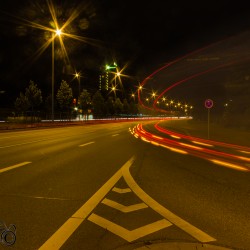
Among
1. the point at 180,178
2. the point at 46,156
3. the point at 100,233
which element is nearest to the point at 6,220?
the point at 100,233

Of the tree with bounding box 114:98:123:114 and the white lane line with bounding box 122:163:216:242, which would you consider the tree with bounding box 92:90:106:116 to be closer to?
the tree with bounding box 114:98:123:114

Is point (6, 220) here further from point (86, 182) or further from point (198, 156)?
point (198, 156)

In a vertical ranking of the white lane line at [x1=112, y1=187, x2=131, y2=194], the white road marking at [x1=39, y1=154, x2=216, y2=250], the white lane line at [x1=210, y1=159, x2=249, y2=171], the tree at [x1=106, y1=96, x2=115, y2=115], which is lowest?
the white lane line at [x1=210, y1=159, x2=249, y2=171]

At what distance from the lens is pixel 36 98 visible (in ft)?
189

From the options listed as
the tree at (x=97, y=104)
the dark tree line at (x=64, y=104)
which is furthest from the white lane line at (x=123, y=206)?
the tree at (x=97, y=104)

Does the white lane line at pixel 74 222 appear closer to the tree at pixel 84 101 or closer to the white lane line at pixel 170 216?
the white lane line at pixel 170 216

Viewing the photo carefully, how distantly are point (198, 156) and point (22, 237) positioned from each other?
10.5 metres

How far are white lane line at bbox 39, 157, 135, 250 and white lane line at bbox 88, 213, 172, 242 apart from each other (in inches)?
8.9

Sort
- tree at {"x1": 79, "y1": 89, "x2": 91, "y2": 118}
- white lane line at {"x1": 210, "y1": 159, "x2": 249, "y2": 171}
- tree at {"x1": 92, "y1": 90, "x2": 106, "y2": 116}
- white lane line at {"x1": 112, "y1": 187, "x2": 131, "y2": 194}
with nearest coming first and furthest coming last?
white lane line at {"x1": 112, "y1": 187, "x2": 131, "y2": 194}
white lane line at {"x1": 210, "y1": 159, "x2": 249, "y2": 171}
tree at {"x1": 79, "y1": 89, "x2": 91, "y2": 118}
tree at {"x1": 92, "y1": 90, "x2": 106, "y2": 116}

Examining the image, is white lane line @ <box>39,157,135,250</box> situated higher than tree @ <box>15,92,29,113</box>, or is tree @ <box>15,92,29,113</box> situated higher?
tree @ <box>15,92,29,113</box>

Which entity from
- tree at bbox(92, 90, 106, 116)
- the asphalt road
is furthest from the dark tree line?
the asphalt road
